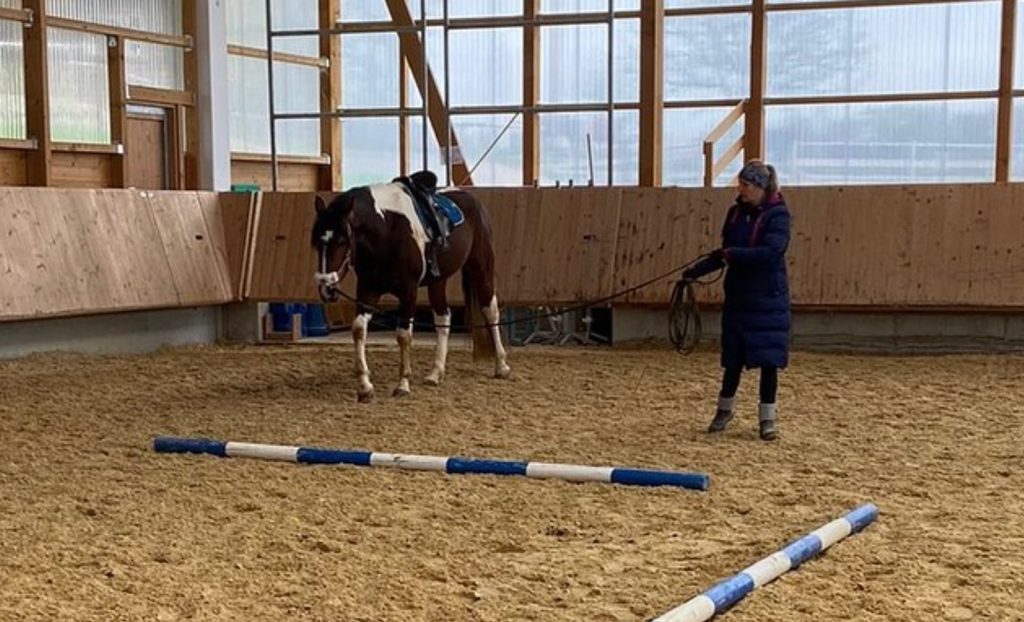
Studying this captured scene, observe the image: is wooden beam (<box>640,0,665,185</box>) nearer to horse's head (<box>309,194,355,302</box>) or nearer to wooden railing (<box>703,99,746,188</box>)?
wooden railing (<box>703,99,746,188</box>)

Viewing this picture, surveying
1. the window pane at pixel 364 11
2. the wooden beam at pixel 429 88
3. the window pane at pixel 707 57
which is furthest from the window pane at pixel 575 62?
the window pane at pixel 364 11

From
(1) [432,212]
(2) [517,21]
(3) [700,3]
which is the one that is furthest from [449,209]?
(3) [700,3]

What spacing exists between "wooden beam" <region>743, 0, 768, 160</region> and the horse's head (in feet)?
29.7

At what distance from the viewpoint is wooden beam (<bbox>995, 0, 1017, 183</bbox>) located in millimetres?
14211

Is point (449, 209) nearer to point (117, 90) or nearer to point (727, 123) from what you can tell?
point (117, 90)

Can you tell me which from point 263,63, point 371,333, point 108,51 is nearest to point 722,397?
point 371,333

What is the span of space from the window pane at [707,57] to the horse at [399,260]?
7.65 meters

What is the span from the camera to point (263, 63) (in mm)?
15953

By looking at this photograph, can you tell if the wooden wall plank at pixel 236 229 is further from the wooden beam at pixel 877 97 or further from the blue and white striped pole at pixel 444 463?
the wooden beam at pixel 877 97

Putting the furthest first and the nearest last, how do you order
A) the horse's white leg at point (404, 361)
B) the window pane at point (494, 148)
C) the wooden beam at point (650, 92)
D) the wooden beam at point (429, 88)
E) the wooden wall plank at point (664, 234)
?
the window pane at point (494, 148) → the wooden beam at point (429, 88) → the wooden beam at point (650, 92) → the wooden wall plank at point (664, 234) → the horse's white leg at point (404, 361)

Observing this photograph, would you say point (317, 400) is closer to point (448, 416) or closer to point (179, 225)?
point (448, 416)

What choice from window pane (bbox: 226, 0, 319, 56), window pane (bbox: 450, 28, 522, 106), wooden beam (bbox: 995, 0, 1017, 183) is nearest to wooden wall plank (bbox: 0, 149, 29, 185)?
window pane (bbox: 226, 0, 319, 56)

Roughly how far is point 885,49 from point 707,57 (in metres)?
2.23

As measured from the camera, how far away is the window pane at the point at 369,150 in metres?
16.7
